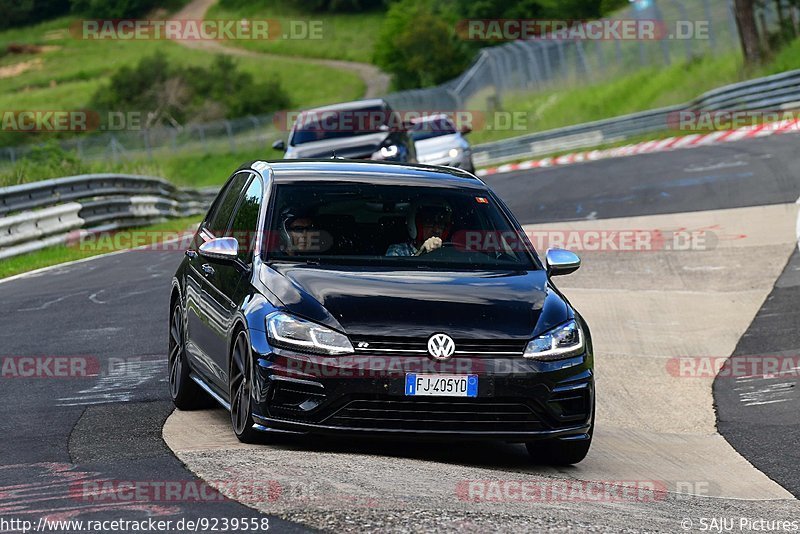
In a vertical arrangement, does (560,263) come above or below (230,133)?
above

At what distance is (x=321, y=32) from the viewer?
12169cm

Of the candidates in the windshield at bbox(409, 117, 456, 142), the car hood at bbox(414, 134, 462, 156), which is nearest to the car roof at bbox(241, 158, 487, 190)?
the car hood at bbox(414, 134, 462, 156)

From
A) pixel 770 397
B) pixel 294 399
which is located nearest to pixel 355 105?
pixel 770 397

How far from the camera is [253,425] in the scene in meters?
7.73

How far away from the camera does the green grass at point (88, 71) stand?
96.1 m

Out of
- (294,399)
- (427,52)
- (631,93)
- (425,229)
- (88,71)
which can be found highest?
(425,229)

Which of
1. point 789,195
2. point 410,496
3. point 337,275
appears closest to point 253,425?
point 337,275

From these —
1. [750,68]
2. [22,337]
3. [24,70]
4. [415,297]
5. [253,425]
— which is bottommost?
[24,70]

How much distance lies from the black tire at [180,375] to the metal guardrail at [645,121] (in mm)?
26997

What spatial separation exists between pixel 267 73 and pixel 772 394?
93.9m

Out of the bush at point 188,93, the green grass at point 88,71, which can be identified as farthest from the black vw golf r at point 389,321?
the green grass at point 88,71

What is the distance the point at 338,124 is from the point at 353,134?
418 millimetres

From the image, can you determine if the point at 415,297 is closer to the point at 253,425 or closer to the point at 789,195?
the point at 253,425

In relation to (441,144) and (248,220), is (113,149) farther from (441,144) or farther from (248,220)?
(248,220)
